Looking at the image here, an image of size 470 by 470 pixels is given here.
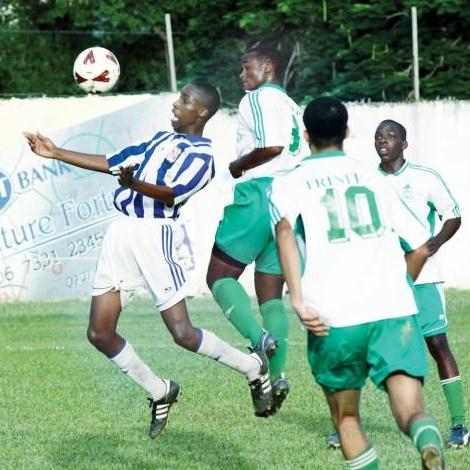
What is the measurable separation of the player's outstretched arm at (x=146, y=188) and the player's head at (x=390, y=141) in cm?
148

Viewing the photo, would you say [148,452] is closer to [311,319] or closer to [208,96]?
[208,96]

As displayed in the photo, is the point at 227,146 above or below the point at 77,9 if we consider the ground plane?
below

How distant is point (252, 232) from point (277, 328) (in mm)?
636

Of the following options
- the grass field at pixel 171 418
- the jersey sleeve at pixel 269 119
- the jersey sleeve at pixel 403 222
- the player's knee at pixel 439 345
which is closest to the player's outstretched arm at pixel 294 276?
the jersey sleeve at pixel 403 222

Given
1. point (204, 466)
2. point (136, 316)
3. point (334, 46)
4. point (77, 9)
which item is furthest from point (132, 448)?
point (77, 9)

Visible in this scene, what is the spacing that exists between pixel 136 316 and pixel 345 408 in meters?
11.0

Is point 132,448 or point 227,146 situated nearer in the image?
point 132,448

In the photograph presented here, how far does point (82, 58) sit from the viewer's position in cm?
1021

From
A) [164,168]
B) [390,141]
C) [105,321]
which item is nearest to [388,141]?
[390,141]

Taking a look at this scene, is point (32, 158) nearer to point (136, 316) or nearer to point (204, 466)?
point (136, 316)

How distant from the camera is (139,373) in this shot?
8.27m

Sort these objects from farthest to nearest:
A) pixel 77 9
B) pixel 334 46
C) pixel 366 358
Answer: pixel 77 9, pixel 334 46, pixel 366 358

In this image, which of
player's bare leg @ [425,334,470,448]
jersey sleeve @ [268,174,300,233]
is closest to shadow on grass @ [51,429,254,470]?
player's bare leg @ [425,334,470,448]

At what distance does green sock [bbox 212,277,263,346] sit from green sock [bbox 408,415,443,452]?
8.73 ft
